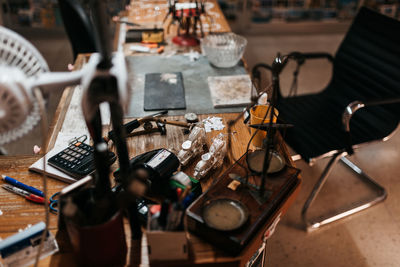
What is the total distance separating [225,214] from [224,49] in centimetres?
110

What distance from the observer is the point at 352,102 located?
1771mm

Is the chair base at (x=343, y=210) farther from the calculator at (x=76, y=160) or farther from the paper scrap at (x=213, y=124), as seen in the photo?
the calculator at (x=76, y=160)

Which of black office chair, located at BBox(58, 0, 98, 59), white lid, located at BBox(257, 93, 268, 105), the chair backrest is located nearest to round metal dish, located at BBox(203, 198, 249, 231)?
white lid, located at BBox(257, 93, 268, 105)

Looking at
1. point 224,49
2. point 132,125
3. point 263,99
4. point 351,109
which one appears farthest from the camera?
point 224,49

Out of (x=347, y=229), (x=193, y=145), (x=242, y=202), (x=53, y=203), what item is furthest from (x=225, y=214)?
(x=347, y=229)

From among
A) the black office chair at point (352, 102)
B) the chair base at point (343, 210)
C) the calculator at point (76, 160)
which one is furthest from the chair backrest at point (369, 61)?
the calculator at point (76, 160)

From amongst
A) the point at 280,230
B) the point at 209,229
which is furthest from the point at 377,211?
the point at 209,229

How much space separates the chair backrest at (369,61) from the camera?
186cm

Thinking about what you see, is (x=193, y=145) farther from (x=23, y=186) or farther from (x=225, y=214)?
(x=23, y=186)

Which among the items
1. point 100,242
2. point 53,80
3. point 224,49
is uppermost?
point 53,80

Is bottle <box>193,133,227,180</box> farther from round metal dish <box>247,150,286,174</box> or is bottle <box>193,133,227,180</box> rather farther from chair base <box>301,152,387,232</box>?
chair base <box>301,152,387,232</box>

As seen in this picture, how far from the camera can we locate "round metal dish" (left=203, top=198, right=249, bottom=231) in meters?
0.97

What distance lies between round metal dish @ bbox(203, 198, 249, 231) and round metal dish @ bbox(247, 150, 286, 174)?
159mm

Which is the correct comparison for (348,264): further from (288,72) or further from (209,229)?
(288,72)
